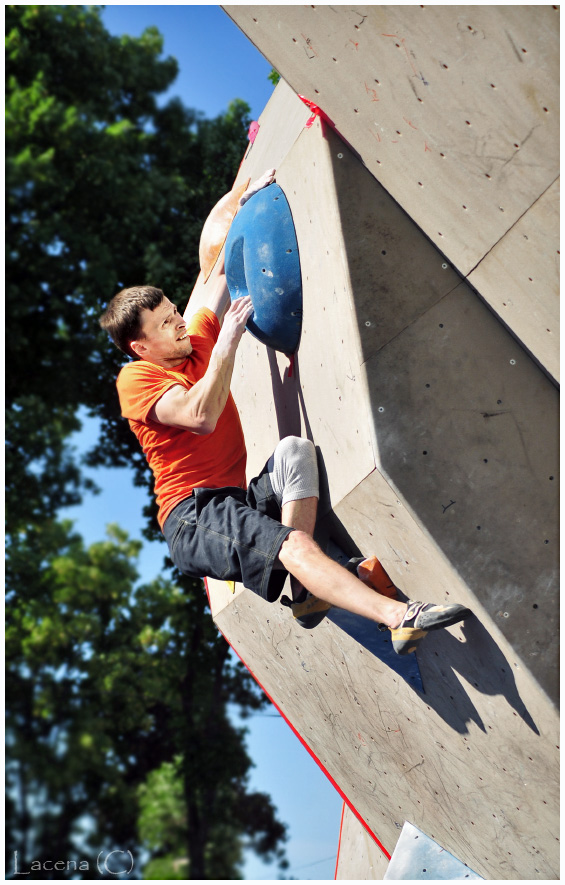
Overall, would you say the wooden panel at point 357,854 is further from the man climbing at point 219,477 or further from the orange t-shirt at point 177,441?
the orange t-shirt at point 177,441

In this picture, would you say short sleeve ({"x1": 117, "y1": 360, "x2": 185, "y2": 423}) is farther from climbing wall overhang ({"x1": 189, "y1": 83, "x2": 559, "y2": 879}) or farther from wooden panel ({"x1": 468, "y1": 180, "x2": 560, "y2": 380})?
wooden panel ({"x1": 468, "y1": 180, "x2": 560, "y2": 380})

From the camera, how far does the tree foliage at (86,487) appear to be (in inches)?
534

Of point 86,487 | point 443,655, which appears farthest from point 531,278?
point 86,487

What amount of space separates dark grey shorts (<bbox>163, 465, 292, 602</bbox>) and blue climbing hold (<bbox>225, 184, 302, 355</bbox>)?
0.68 m

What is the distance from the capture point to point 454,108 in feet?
8.77

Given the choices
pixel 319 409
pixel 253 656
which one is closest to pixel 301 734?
pixel 253 656

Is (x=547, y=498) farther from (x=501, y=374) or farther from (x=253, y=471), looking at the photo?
(x=253, y=471)

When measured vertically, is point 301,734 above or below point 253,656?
below

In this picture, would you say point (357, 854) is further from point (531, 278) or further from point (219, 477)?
point (531, 278)

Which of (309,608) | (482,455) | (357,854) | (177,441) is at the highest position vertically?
(177,441)

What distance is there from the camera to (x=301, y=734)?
Result: 5.07 m

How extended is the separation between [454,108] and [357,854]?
5139 mm

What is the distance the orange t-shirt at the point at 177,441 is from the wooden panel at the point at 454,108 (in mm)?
1333

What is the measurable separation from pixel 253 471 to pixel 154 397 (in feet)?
3.87
